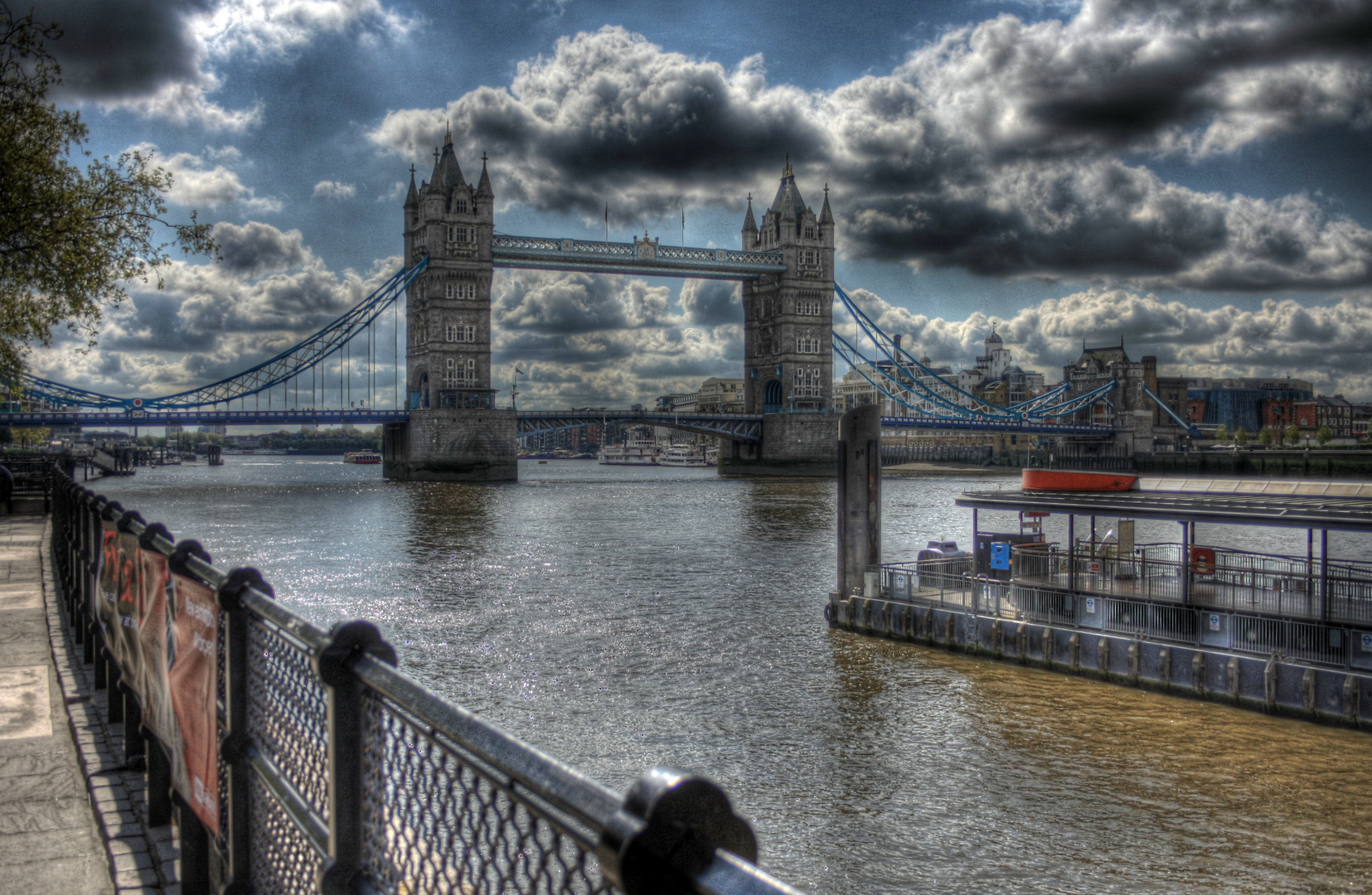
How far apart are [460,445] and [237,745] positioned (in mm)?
72734

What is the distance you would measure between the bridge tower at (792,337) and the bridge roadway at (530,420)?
9.63ft

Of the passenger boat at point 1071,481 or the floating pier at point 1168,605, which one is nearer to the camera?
the floating pier at point 1168,605

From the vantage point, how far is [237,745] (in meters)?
3.68

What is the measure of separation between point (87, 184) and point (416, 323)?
6777cm

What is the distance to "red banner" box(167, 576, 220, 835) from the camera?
3781mm

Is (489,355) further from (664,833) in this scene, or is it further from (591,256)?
(664,833)

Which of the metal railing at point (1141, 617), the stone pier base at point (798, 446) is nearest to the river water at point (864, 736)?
the metal railing at point (1141, 617)

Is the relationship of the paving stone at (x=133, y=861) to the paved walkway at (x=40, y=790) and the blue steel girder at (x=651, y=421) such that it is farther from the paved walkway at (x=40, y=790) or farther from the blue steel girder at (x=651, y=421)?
the blue steel girder at (x=651, y=421)

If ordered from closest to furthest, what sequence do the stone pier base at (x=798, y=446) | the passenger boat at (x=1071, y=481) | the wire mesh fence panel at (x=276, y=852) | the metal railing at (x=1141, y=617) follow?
the wire mesh fence panel at (x=276, y=852) → the metal railing at (x=1141, y=617) → the passenger boat at (x=1071, y=481) → the stone pier base at (x=798, y=446)

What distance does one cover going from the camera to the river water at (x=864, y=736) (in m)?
9.52

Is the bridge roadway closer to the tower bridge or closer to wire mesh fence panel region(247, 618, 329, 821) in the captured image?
the tower bridge

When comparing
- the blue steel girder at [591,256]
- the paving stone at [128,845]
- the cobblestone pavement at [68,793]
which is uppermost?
the blue steel girder at [591,256]

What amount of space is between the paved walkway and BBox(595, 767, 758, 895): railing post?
157 inches

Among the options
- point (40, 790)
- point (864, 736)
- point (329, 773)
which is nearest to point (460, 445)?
point (864, 736)
